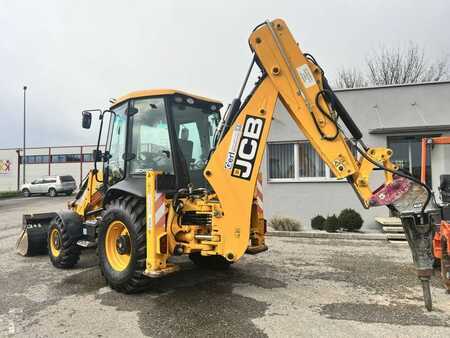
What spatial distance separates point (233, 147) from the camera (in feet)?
15.8

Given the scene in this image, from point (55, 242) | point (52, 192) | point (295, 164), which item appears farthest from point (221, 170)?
point (52, 192)

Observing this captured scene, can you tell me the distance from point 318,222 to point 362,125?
3471 mm

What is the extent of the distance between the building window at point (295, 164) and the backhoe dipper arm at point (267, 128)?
7.59m

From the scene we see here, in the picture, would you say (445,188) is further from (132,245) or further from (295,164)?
(295,164)

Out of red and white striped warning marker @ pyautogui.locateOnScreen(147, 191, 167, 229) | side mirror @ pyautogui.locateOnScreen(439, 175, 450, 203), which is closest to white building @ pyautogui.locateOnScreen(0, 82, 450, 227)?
side mirror @ pyautogui.locateOnScreen(439, 175, 450, 203)

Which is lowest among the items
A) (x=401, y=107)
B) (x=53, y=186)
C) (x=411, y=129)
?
(x=53, y=186)

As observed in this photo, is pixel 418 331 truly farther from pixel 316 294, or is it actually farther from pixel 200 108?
pixel 200 108

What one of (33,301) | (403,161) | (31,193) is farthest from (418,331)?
(31,193)

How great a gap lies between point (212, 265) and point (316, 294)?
2005 millimetres

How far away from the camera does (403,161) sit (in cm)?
1203

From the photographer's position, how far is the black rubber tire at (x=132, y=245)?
5.01 m

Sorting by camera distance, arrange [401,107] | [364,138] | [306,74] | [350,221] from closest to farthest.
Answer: [306,74] → [350,221] → [401,107] → [364,138]

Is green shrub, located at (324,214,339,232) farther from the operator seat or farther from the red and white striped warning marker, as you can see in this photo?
the red and white striped warning marker

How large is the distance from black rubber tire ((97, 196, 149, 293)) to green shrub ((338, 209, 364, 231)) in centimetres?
697
